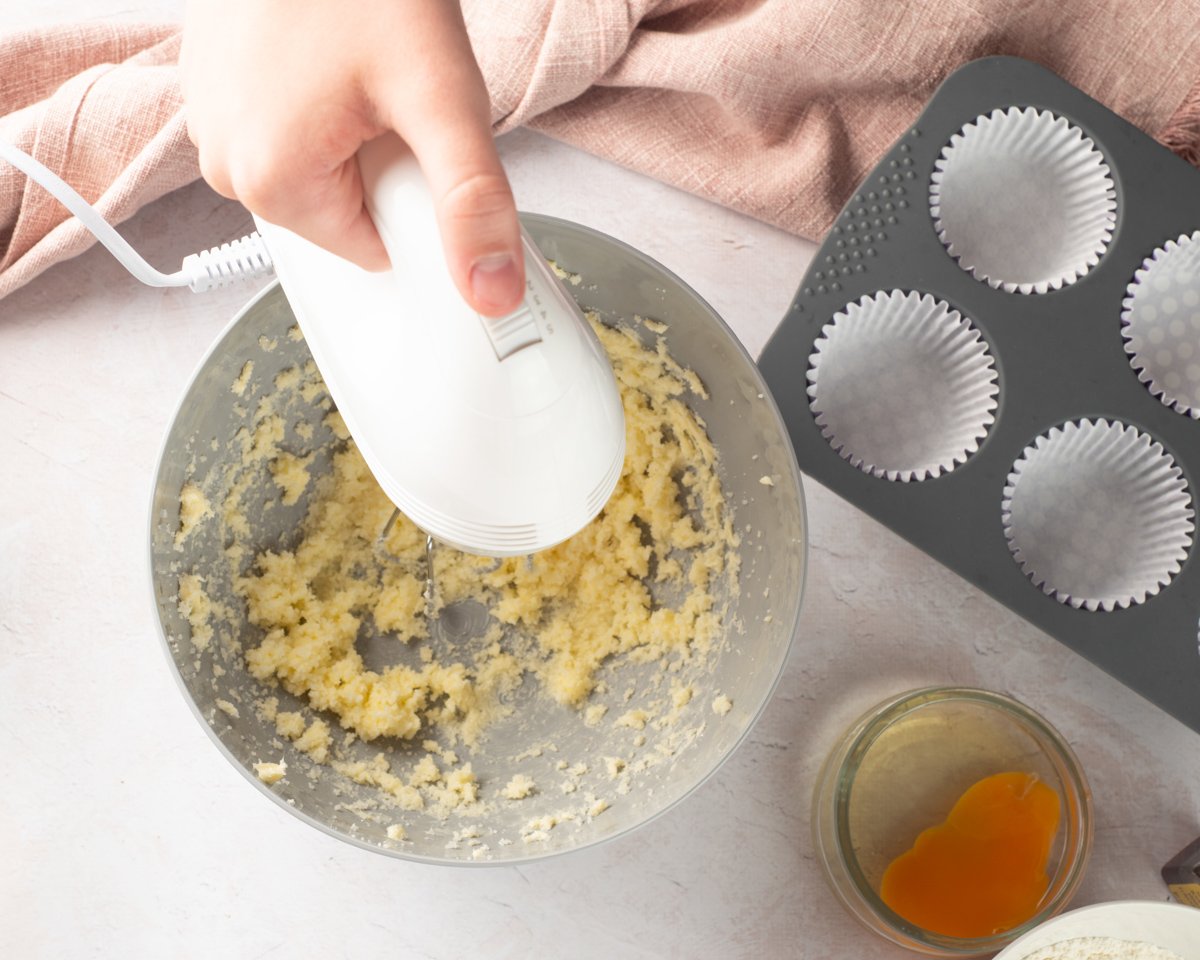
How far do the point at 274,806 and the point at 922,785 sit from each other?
575 millimetres

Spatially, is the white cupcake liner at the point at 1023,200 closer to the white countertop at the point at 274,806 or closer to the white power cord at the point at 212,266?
the white countertop at the point at 274,806

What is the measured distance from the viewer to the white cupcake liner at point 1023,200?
909 mm

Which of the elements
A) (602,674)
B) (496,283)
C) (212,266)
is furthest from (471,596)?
(496,283)

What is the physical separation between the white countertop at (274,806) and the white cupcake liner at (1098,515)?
A: 8cm

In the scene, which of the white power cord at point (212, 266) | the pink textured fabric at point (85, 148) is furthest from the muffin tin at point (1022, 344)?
the pink textured fabric at point (85, 148)

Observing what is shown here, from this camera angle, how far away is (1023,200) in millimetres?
957

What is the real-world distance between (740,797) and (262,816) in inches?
16.8

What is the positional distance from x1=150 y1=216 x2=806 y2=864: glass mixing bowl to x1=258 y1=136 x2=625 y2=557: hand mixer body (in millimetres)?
178

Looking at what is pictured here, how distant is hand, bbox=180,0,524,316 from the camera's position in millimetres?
541

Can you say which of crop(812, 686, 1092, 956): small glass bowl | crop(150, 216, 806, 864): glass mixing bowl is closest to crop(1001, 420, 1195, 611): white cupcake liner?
crop(812, 686, 1092, 956): small glass bowl

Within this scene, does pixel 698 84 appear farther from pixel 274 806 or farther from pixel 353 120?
pixel 274 806

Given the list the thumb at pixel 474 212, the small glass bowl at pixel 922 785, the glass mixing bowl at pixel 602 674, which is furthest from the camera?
the small glass bowl at pixel 922 785

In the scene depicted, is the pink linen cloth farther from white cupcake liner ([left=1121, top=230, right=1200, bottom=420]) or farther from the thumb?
the thumb

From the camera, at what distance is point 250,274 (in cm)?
95
